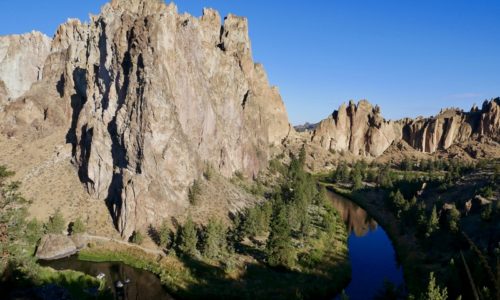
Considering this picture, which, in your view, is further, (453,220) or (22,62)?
(22,62)

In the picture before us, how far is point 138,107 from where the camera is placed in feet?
276

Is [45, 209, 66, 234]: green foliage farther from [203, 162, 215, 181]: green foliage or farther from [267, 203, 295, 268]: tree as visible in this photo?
[267, 203, 295, 268]: tree

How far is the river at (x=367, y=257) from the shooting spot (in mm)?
→ 61897

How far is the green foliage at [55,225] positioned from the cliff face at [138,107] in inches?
400

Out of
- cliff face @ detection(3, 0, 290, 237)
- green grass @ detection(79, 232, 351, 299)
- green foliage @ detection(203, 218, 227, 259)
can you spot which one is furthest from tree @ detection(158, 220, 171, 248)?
green foliage @ detection(203, 218, 227, 259)

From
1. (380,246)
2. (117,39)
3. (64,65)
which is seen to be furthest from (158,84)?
(380,246)

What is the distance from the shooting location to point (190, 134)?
102 metres

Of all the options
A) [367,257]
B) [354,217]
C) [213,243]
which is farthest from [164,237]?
[354,217]

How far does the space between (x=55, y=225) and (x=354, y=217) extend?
78194mm

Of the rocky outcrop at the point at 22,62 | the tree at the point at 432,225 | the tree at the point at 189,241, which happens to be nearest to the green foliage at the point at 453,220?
the tree at the point at 432,225

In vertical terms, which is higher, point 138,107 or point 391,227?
point 138,107

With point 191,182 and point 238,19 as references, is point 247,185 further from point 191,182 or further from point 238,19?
point 238,19

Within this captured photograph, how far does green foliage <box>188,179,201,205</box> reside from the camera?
283ft

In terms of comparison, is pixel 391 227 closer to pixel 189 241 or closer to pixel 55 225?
pixel 189 241
